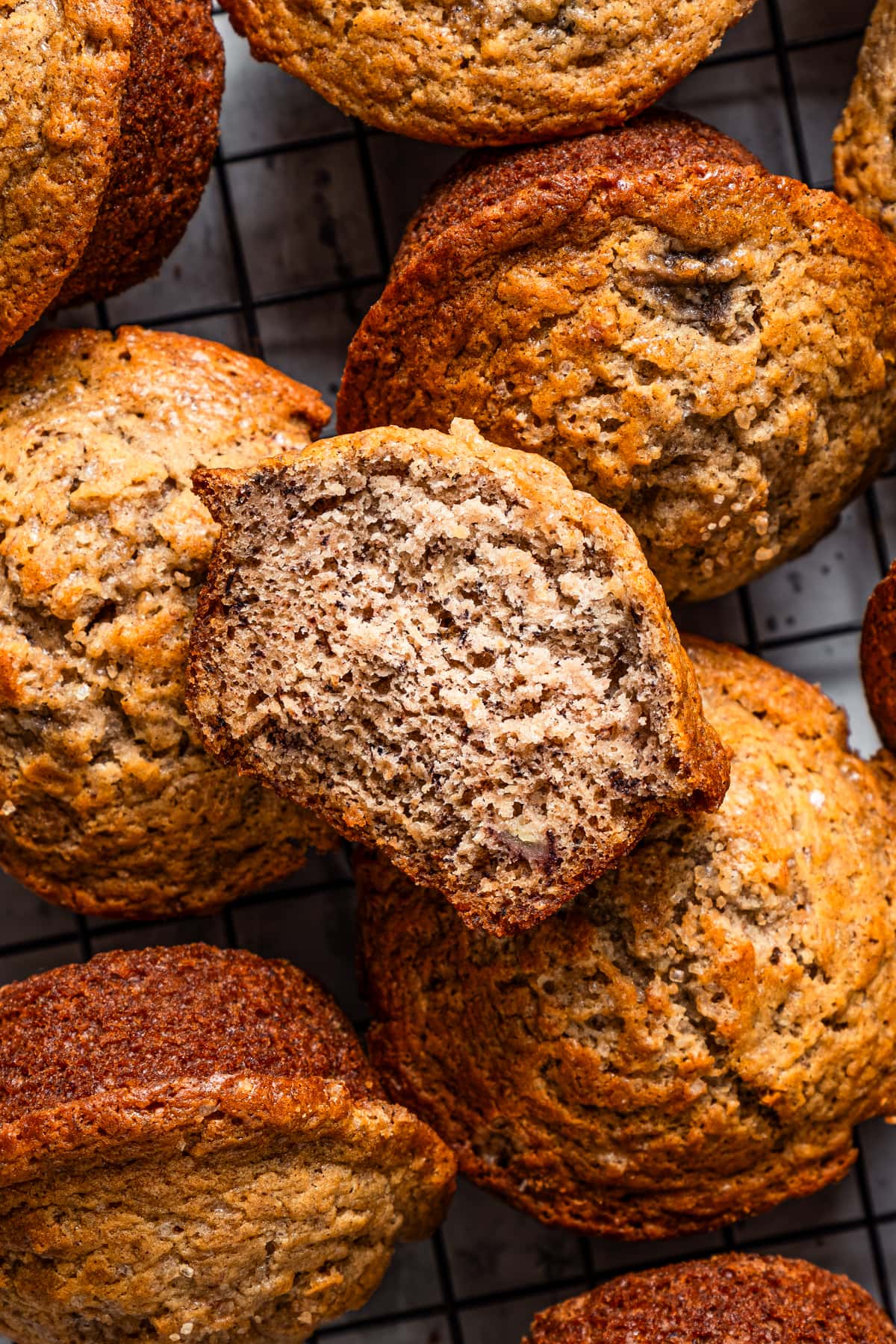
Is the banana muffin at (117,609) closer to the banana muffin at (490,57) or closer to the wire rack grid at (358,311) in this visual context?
the wire rack grid at (358,311)

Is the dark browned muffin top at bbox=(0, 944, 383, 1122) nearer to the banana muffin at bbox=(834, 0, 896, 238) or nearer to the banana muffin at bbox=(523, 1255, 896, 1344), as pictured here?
the banana muffin at bbox=(523, 1255, 896, 1344)

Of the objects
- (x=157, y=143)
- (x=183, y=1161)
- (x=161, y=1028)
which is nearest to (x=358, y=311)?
(x=157, y=143)

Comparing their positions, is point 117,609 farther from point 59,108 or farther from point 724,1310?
point 724,1310

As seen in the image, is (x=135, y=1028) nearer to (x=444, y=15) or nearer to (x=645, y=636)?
(x=645, y=636)

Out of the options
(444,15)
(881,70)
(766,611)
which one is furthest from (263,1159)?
(881,70)

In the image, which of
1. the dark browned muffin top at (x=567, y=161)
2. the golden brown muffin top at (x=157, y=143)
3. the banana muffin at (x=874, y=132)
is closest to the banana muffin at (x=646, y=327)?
the dark browned muffin top at (x=567, y=161)
